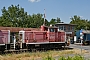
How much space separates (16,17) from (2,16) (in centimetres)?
441

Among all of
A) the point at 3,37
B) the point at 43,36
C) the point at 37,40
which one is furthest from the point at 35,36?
the point at 3,37

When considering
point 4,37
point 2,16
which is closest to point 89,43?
point 4,37

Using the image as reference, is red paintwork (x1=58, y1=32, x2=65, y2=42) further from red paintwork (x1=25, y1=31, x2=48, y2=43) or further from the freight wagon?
red paintwork (x1=25, y1=31, x2=48, y2=43)

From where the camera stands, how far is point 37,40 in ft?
81.6

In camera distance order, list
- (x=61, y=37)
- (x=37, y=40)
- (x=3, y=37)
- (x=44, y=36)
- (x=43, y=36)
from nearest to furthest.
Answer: (x=3, y=37), (x=37, y=40), (x=43, y=36), (x=44, y=36), (x=61, y=37)

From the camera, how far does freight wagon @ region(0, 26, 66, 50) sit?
2288 cm

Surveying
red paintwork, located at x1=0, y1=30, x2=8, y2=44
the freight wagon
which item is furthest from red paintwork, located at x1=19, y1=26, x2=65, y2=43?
red paintwork, located at x1=0, y1=30, x2=8, y2=44

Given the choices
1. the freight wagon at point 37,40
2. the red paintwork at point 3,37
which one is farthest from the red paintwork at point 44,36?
the red paintwork at point 3,37

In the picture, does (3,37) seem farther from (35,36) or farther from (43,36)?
(43,36)

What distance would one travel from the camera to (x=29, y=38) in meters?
24.4

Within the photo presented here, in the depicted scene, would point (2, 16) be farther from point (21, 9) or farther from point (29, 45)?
point (29, 45)

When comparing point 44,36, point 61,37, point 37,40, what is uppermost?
point 44,36

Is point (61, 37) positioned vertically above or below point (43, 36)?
below

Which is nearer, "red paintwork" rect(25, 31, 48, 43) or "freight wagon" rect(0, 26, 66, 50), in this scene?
"freight wagon" rect(0, 26, 66, 50)
